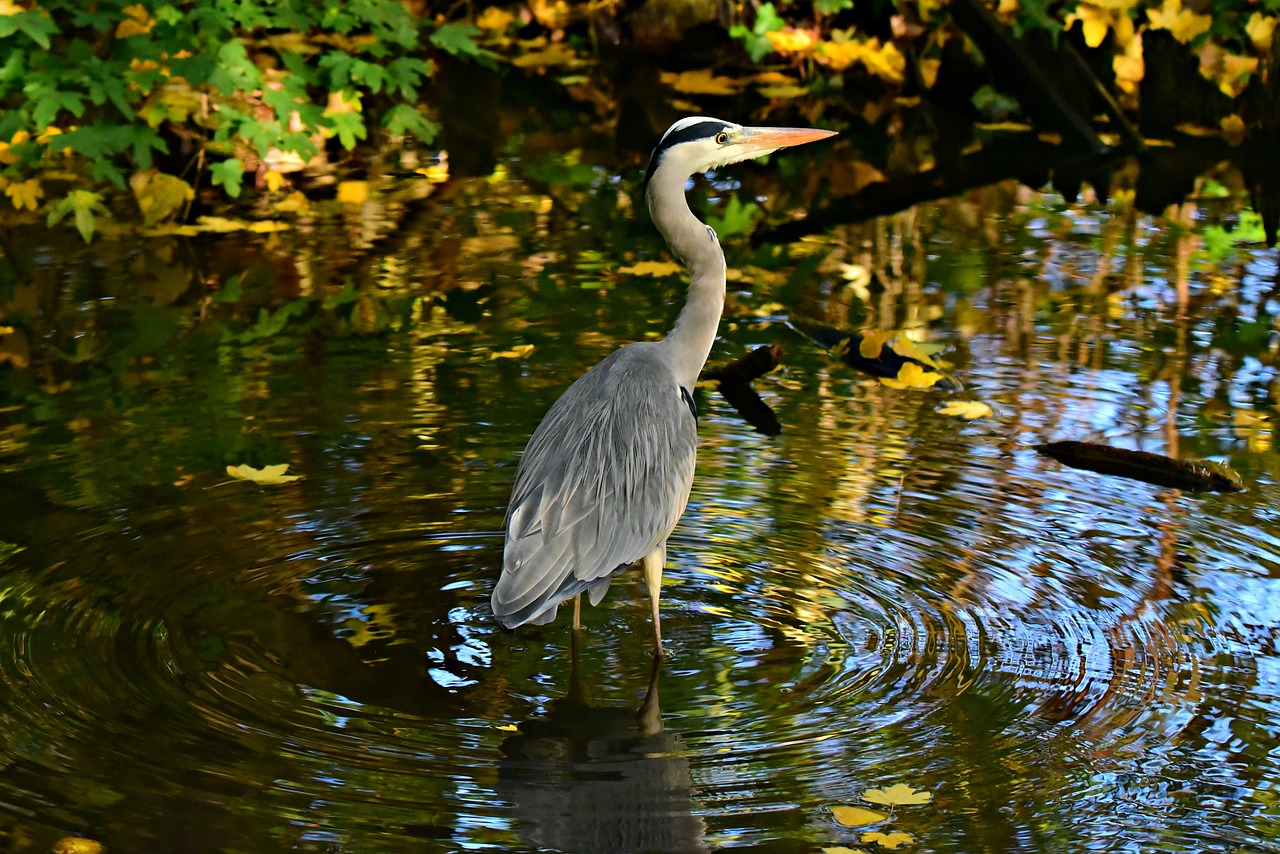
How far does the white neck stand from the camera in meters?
5.43

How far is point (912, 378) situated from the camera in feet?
24.4

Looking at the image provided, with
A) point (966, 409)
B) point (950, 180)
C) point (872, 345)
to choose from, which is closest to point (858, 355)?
point (872, 345)

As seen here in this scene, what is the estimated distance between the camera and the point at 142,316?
8352 mm

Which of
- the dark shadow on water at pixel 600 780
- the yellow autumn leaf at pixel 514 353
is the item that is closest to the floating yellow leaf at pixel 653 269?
the yellow autumn leaf at pixel 514 353

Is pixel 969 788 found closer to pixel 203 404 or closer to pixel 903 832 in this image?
pixel 903 832

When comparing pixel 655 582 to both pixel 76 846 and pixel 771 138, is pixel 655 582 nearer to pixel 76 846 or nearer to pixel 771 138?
pixel 771 138

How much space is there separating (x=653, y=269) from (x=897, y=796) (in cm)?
549

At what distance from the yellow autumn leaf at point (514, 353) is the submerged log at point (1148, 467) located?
8.33 ft

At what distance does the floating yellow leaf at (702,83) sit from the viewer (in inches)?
587

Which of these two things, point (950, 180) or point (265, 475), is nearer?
point (265, 475)

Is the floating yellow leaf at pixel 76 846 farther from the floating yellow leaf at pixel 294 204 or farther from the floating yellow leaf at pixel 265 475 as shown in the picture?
the floating yellow leaf at pixel 294 204

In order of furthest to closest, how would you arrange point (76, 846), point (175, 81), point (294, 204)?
point (294, 204), point (175, 81), point (76, 846)

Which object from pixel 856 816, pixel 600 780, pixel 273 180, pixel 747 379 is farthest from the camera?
pixel 273 180

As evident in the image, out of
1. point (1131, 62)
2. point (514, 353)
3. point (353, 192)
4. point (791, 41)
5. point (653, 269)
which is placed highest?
point (791, 41)
